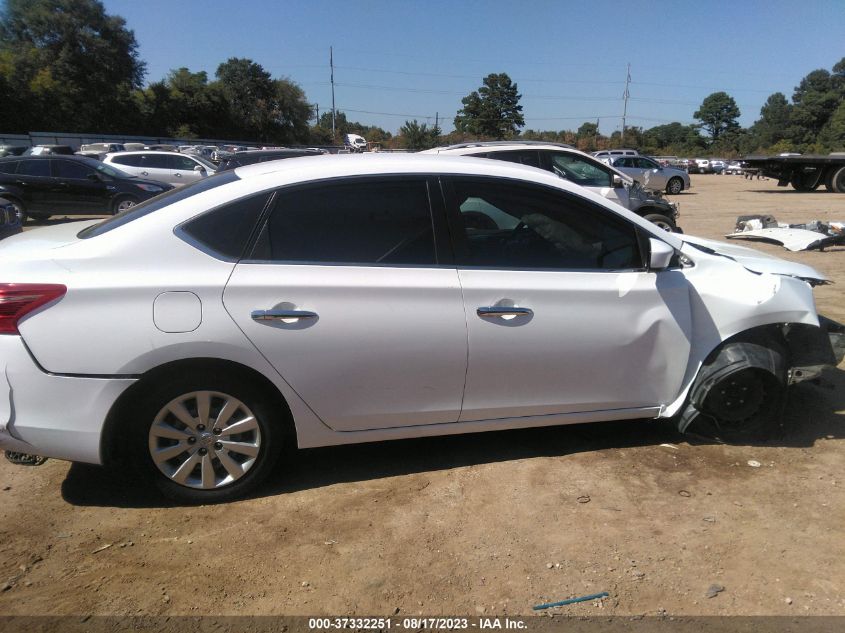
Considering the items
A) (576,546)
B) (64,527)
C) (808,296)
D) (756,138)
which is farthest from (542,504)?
(756,138)

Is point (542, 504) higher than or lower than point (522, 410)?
lower

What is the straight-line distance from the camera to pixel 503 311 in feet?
10.7

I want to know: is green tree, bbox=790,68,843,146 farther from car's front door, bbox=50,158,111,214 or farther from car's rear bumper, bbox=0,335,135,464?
car's rear bumper, bbox=0,335,135,464

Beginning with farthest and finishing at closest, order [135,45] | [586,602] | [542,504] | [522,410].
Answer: [135,45]
[522,410]
[542,504]
[586,602]

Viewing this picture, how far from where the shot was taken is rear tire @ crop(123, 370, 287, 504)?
2967 mm

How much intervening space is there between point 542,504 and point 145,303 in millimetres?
2153

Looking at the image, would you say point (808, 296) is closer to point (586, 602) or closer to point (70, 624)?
point (586, 602)

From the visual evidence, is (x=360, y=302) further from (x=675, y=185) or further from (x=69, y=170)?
(x=675, y=185)

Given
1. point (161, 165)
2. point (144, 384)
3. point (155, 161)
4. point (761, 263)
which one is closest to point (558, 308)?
point (761, 263)

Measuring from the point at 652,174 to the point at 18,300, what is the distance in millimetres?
27453

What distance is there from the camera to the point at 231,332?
116 inches

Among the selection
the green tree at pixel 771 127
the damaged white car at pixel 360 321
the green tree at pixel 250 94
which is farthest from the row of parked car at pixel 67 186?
the green tree at pixel 771 127

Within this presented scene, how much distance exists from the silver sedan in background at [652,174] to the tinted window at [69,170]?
61.5 feet

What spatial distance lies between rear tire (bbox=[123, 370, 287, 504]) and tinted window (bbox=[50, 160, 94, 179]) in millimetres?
14271
